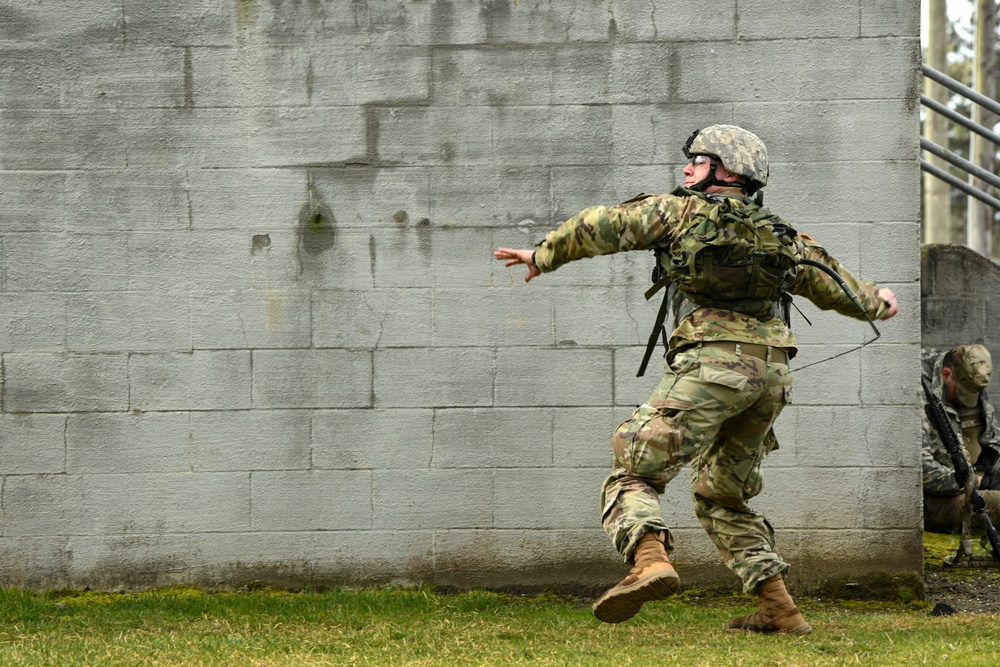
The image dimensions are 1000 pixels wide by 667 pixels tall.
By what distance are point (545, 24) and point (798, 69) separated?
121 centimetres

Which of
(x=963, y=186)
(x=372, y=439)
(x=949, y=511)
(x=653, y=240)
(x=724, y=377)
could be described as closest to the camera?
(x=724, y=377)

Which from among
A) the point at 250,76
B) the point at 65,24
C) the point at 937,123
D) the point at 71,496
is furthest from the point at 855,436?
the point at 937,123

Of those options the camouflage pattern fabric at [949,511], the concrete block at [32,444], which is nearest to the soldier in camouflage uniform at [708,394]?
the concrete block at [32,444]

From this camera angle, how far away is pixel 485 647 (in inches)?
172

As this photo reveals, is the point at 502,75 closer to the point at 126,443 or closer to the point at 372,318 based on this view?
the point at 372,318

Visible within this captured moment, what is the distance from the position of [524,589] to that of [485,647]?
3.96ft

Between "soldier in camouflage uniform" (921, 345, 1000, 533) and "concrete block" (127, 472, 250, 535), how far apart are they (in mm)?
3903

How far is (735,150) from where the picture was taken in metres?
4.41

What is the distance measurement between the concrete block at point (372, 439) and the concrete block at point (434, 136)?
1209mm

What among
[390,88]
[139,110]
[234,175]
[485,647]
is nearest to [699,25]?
[390,88]

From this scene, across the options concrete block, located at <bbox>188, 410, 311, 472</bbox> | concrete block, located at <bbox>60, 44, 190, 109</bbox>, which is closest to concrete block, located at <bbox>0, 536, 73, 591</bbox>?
concrete block, located at <bbox>188, 410, 311, 472</bbox>

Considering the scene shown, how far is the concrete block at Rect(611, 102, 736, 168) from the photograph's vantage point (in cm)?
553

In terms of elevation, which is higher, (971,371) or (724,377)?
(724,377)

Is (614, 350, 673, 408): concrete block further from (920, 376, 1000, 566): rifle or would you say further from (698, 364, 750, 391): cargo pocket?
(920, 376, 1000, 566): rifle
